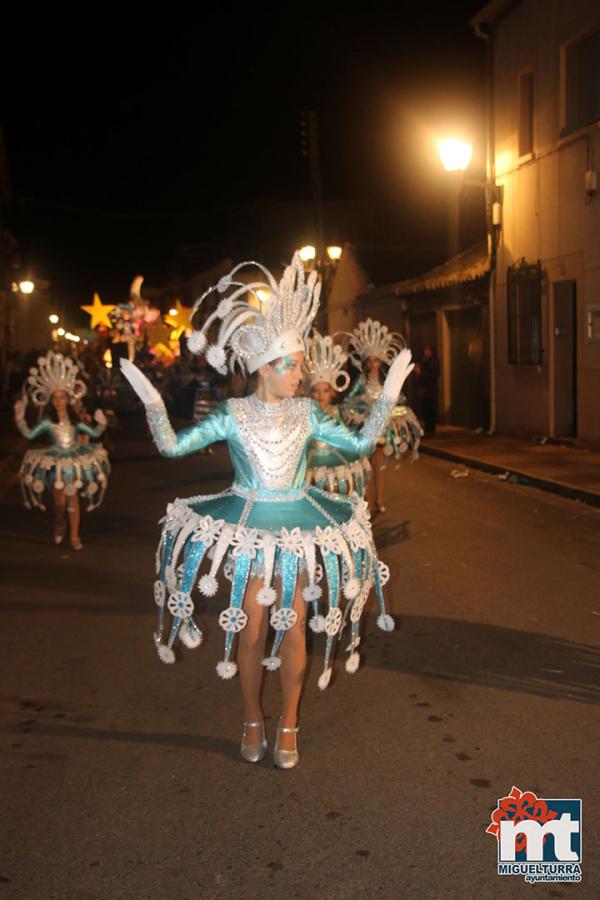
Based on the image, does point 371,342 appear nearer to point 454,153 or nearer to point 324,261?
point 454,153

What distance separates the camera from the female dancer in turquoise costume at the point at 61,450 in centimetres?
1022

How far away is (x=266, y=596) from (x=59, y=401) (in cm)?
634

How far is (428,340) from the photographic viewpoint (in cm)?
2623

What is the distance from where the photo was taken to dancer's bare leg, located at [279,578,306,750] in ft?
15.4

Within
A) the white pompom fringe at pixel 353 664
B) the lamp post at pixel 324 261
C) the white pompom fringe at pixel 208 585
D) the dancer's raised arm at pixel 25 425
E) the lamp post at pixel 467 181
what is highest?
the lamp post at pixel 467 181

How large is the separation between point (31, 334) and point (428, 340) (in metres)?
50.4

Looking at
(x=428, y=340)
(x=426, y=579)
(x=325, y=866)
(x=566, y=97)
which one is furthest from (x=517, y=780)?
(x=428, y=340)

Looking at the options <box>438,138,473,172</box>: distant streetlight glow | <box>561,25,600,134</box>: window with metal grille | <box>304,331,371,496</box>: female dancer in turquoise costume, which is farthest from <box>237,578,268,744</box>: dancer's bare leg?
<box>561,25,600,134</box>: window with metal grille

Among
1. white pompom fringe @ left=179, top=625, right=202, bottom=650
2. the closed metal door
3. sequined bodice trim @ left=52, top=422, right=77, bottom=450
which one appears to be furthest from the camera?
the closed metal door

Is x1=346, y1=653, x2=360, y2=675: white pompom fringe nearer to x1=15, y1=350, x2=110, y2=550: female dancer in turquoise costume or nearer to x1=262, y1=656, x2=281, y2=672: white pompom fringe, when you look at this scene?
x1=262, y1=656, x2=281, y2=672: white pompom fringe

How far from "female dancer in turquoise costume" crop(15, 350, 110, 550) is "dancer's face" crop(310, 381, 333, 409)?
2115 millimetres

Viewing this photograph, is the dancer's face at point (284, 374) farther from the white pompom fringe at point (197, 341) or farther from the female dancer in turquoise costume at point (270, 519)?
the white pompom fringe at point (197, 341)

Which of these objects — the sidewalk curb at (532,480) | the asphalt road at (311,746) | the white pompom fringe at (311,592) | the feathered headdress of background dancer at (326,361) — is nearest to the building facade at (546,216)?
the sidewalk curb at (532,480)

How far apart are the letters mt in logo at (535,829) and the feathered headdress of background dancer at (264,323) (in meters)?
2.19
